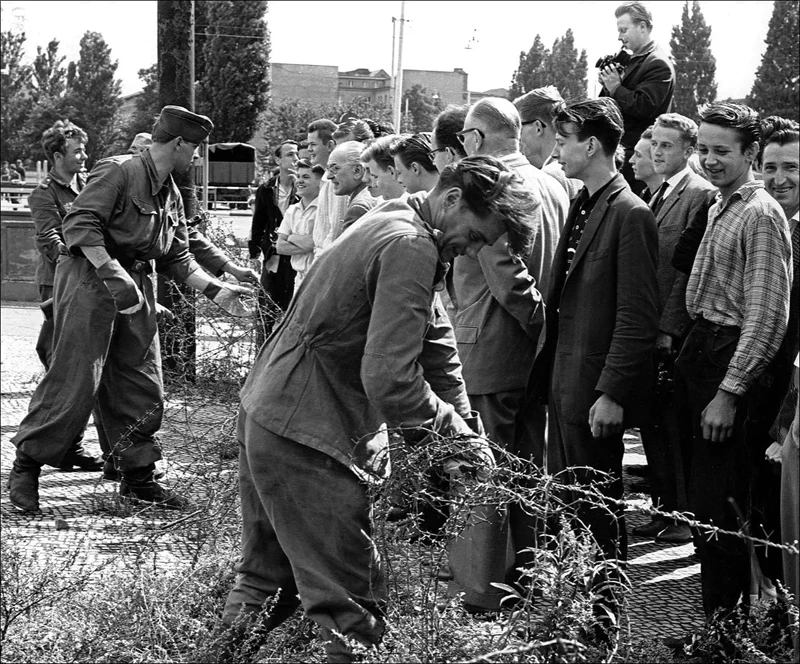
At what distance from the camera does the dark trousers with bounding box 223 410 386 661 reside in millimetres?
3209

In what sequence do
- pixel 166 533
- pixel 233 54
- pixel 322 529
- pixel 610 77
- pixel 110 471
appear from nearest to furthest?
pixel 322 529 < pixel 166 533 < pixel 110 471 < pixel 610 77 < pixel 233 54

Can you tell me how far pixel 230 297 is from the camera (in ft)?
19.3

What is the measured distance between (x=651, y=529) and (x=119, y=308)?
3087mm

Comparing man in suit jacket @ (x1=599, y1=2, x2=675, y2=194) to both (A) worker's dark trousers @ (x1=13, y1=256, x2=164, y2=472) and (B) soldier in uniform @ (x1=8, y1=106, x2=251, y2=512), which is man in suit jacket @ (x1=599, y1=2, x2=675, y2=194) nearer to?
(B) soldier in uniform @ (x1=8, y1=106, x2=251, y2=512)

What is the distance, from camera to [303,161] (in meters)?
8.67

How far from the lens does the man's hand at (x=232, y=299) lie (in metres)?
5.75

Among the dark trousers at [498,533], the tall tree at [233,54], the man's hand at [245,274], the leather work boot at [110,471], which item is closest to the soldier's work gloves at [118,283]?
the man's hand at [245,274]

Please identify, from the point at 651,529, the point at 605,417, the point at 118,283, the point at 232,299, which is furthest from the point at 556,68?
the point at 605,417

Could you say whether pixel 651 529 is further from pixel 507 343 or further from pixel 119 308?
pixel 119 308

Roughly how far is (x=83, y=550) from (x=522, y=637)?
9.07 feet

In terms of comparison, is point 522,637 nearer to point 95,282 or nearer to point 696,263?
point 696,263

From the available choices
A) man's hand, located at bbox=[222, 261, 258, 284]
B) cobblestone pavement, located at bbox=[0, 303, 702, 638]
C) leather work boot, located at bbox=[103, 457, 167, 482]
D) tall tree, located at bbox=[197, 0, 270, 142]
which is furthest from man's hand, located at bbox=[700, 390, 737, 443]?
tall tree, located at bbox=[197, 0, 270, 142]

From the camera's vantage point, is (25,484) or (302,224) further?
(302,224)

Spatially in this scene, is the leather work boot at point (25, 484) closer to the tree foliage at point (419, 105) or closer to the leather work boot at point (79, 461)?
the leather work boot at point (79, 461)
